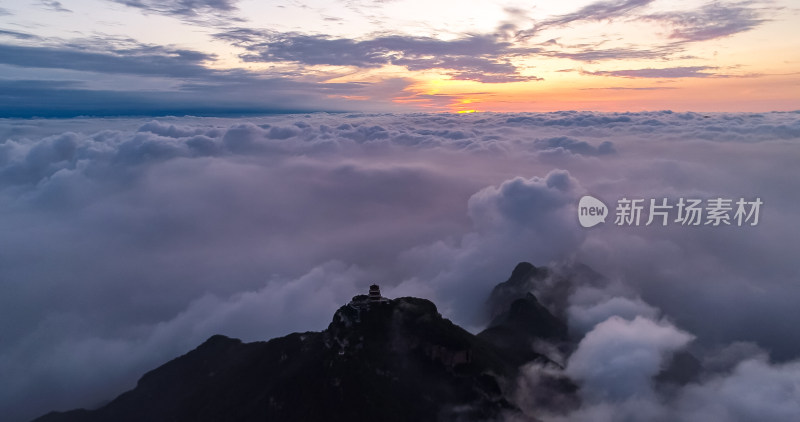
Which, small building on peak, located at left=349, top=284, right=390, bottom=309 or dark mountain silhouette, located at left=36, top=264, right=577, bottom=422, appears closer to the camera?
dark mountain silhouette, located at left=36, top=264, right=577, bottom=422

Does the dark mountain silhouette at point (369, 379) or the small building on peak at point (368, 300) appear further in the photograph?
the small building on peak at point (368, 300)

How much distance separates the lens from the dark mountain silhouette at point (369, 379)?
71812 mm

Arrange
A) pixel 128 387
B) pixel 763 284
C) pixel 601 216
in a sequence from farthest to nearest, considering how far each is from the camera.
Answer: pixel 763 284
pixel 601 216
pixel 128 387

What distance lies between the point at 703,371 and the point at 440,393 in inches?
3189

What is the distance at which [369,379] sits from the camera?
73062 mm

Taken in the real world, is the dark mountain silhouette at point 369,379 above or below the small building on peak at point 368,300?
below

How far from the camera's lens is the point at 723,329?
13538 centimetres

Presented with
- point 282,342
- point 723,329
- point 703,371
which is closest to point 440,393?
point 282,342

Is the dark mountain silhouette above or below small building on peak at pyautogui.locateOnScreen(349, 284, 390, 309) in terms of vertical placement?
below

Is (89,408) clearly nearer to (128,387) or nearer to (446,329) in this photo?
(128,387)

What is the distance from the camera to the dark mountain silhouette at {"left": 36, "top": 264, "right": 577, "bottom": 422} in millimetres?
71812

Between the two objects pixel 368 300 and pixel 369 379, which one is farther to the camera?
pixel 368 300

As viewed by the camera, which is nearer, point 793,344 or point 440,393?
point 440,393

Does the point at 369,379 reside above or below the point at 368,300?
below
